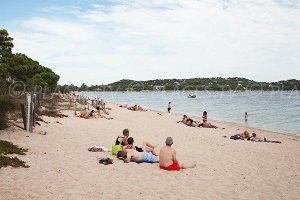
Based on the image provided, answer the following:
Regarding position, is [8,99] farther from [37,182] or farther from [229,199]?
[229,199]

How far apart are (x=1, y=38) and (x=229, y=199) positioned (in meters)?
29.9

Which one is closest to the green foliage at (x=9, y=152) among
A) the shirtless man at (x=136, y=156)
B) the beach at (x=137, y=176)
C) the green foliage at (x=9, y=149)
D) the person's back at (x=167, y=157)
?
the green foliage at (x=9, y=149)

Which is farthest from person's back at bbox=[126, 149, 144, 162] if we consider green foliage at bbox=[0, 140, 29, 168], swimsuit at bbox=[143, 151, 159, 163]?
green foliage at bbox=[0, 140, 29, 168]

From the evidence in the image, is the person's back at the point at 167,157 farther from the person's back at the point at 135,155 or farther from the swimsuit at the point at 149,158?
the person's back at the point at 135,155

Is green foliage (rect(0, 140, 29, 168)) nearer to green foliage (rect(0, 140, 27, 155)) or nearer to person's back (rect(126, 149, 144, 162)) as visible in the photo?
green foliage (rect(0, 140, 27, 155))

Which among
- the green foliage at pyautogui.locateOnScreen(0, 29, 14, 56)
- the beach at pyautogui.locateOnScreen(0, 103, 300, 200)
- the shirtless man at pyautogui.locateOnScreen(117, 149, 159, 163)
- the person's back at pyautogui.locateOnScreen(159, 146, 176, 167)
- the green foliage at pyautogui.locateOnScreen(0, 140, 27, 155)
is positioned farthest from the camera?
the green foliage at pyautogui.locateOnScreen(0, 29, 14, 56)

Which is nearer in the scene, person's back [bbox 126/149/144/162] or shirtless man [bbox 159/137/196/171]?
shirtless man [bbox 159/137/196/171]

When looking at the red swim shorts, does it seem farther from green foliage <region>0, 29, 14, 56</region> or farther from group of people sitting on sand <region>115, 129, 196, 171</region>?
green foliage <region>0, 29, 14, 56</region>

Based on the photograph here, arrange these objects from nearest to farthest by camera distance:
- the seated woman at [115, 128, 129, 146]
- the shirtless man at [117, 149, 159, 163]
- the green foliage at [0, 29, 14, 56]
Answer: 1. the shirtless man at [117, 149, 159, 163]
2. the seated woman at [115, 128, 129, 146]
3. the green foliage at [0, 29, 14, 56]

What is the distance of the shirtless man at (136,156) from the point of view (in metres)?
11.7

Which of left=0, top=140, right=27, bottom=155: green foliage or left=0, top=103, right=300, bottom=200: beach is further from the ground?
left=0, top=140, right=27, bottom=155: green foliage

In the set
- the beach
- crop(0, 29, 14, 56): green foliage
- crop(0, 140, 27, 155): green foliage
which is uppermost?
crop(0, 29, 14, 56): green foliage

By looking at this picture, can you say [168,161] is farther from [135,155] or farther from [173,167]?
[135,155]

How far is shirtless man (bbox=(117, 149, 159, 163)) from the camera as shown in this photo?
1165 centimetres
